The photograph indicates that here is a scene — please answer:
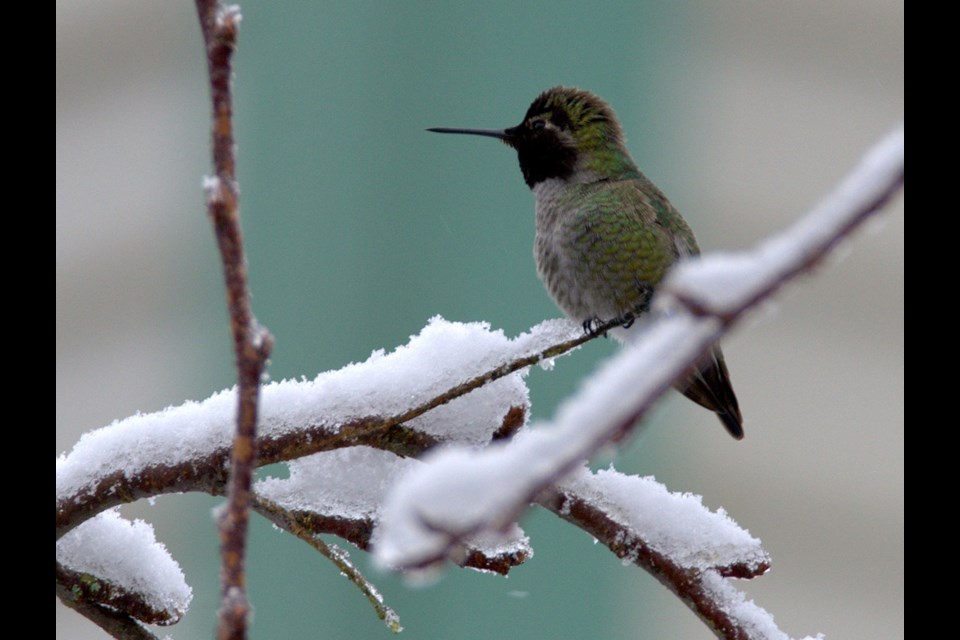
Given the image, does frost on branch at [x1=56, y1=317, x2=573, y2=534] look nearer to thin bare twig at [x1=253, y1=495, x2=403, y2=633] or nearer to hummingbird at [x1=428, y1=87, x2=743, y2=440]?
thin bare twig at [x1=253, y1=495, x2=403, y2=633]

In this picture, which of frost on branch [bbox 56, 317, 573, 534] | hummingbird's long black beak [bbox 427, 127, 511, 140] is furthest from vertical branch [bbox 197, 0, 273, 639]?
hummingbird's long black beak [bbox 427, 127, 511, 140]

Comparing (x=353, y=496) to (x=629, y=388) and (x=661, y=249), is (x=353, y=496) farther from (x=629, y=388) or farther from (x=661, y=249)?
(x=661, y=249)

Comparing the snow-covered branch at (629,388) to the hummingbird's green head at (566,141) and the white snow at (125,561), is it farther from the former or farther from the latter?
the hummingbird's green head at (566,141)

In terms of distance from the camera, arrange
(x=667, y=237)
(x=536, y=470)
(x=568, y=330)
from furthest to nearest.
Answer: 1. (x=667, y=237)
2. (x=568, y=330)
3. (x=536, y=470)

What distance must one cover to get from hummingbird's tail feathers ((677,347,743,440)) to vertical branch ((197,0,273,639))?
59.1 inches

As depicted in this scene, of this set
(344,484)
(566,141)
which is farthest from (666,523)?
(566,141)

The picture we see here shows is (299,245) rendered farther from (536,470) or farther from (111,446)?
(536,470)

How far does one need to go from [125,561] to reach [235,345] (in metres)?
0.33

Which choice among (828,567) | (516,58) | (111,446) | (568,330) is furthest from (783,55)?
(111,446)

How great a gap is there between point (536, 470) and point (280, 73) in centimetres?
212

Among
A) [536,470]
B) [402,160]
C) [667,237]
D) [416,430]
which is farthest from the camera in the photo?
[402,160]

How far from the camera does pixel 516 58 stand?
2320mm

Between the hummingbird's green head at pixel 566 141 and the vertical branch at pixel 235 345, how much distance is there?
1.87 meters

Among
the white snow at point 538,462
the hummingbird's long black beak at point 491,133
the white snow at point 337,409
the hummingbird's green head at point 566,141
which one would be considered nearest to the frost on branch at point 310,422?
the white snow at point 337,409
